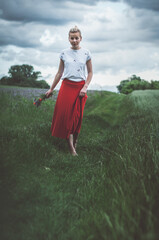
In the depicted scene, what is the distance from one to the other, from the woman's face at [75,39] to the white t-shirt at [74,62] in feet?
0.30

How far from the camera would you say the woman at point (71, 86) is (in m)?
4.14

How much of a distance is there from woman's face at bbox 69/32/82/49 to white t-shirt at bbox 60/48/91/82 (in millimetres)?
91

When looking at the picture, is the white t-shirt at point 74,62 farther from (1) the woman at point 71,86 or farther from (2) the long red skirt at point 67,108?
(2) the long red skirt at point 67,108

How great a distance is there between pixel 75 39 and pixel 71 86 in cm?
83

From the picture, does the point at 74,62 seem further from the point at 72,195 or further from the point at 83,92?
the point at 72,195

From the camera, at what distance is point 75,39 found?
4027 millimetres

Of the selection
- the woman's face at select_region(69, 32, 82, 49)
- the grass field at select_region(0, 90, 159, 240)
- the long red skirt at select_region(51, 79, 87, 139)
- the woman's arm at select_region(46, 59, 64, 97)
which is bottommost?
the grass field at select_region(0, 90, 159, 240)

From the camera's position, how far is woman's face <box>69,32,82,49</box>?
397 centimetres

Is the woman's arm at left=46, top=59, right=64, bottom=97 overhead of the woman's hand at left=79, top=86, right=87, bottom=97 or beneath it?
overhead

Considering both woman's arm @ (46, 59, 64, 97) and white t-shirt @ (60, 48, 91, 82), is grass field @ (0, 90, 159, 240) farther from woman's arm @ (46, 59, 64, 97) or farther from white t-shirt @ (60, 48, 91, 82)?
white t-shirt @ (60, 48, 91, 82)

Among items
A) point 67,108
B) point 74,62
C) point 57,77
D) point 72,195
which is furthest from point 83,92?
point 72,195

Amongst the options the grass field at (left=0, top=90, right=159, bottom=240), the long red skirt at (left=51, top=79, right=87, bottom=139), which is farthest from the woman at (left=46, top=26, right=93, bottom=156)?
the grass field at (left=0, top=90, right=159, bottom=240)

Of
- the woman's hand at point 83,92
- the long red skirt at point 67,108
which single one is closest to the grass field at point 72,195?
the long red skirt at point 67,108

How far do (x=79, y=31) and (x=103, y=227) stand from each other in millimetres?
3259
